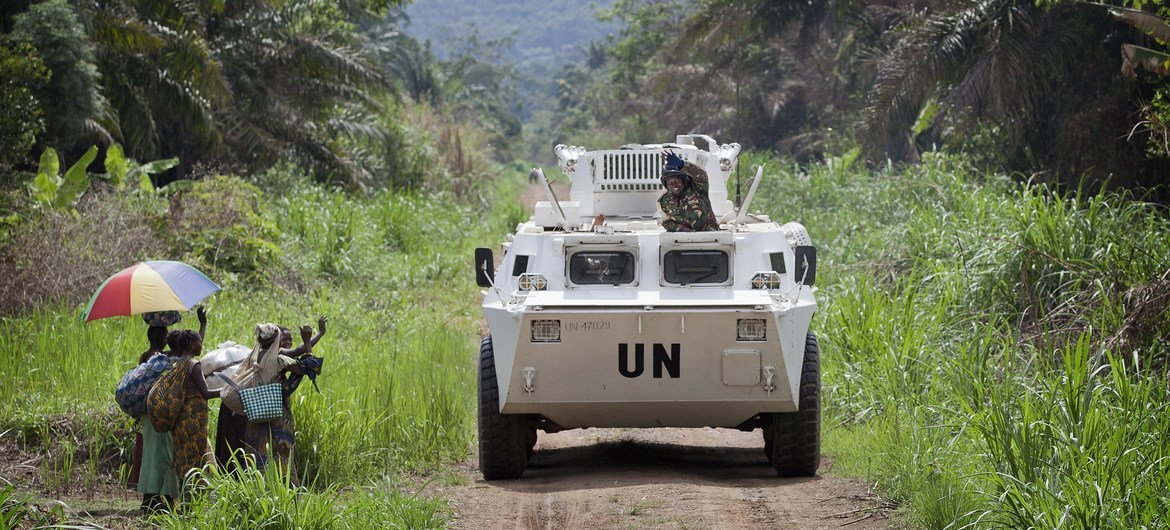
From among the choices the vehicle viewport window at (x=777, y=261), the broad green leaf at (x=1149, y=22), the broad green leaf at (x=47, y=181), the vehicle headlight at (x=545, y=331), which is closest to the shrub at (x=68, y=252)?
the broad green leaf at (x=47, y=181)

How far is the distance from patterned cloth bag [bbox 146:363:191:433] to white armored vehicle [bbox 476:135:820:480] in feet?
6.68

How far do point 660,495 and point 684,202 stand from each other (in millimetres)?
2125

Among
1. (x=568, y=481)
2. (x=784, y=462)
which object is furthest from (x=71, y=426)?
(x=784, y=462)

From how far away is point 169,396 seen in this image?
22.6 feet

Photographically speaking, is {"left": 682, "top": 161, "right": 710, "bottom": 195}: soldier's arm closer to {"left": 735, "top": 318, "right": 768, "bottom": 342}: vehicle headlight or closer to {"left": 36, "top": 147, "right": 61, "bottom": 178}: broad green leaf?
{"left": 735, "top": 318, "right": 768, "bottom": 342}: vehicle headlight

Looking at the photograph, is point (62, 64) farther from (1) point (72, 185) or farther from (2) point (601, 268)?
(2) point (601, 268)

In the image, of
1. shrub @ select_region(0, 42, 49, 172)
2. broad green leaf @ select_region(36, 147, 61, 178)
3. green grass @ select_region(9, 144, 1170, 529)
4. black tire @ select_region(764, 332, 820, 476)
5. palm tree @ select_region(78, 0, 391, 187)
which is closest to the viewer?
green grass @ select_region(9, 144, 1170, 529)

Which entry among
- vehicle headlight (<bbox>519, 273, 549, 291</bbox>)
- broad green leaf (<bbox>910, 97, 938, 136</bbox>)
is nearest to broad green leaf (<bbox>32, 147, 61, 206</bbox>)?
vehicle headlight (<bbox>519, 273, 549, 291</bbox>)

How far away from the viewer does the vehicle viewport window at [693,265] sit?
8.69 m

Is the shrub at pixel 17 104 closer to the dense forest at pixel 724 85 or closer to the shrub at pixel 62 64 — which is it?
the dense forest at pixel 724 85

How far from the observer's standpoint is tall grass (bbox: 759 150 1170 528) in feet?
20.4

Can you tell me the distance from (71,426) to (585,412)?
10.5ft

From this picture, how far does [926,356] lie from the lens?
10.4 meters

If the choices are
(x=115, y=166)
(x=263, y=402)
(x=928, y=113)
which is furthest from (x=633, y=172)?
(x=928, y=113)
